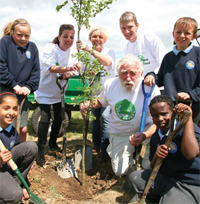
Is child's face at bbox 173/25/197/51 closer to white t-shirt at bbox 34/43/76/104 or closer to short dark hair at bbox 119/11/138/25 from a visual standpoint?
short dark hair at bbox 119/11/138/25

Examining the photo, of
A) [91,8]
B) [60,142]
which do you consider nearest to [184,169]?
[91,8]

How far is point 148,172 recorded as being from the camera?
258 cm

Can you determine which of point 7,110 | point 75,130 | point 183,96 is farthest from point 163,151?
point 75,130

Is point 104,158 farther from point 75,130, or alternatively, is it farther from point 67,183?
point 75,130

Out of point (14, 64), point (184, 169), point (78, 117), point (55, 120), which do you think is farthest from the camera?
point (78, 117)

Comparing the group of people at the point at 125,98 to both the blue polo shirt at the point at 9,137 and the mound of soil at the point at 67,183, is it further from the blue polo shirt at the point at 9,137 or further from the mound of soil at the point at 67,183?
the mound of soil at the point at 67,183

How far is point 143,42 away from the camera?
3.48 meters

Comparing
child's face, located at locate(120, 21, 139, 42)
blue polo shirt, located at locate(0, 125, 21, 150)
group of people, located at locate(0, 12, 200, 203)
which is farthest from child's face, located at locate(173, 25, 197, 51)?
blue polo shirt, located at locate(0, 125, 21, 150)

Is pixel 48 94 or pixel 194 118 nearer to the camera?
pixel 194 118

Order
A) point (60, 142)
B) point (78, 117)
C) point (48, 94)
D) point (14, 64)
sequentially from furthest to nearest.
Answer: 1. point (78, 117)
2. point (60, 142)
3. point (48, 94)
4. point (14, 64)

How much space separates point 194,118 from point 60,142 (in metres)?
2.82

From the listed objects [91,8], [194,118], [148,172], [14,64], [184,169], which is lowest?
[148,172]

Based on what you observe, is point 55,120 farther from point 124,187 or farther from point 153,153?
point 153,153

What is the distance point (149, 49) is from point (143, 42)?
0.45 ft
